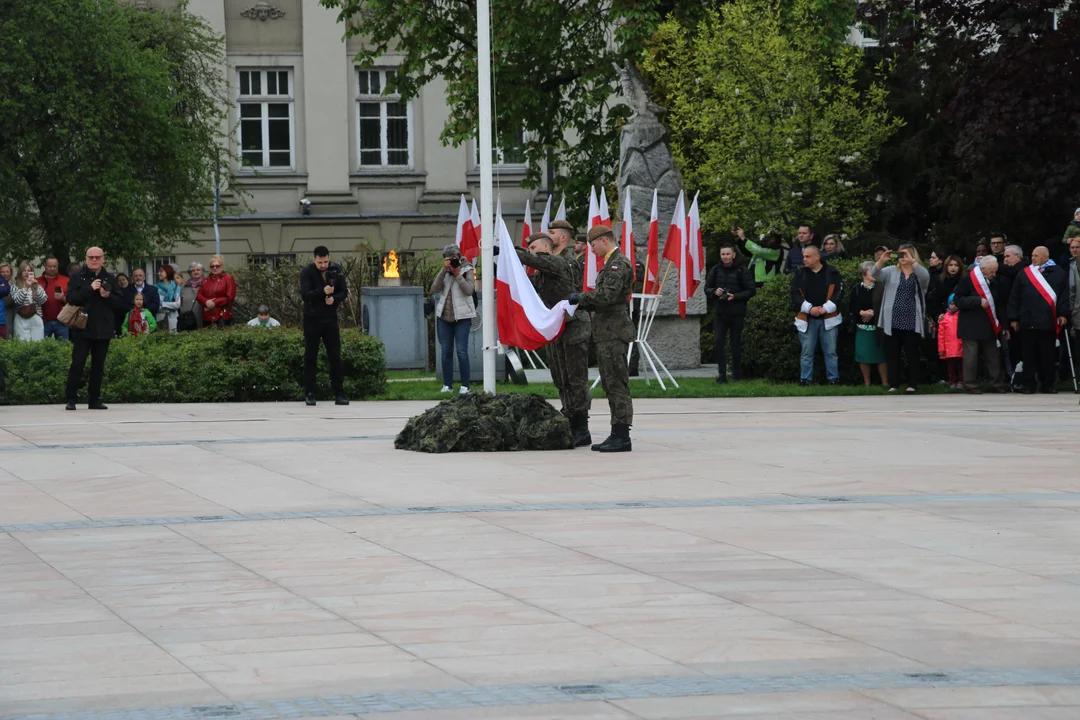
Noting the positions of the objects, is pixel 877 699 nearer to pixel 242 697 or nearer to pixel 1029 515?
pixel 242 697

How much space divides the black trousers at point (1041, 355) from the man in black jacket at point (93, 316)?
11.2m

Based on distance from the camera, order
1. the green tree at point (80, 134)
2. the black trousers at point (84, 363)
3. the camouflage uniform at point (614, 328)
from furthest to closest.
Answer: the green tree at point (80, 134)
the black trousers at point (84, 363)
the camouflage uniform at point (614, 328)

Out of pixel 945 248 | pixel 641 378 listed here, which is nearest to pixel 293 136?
pixel 945 248

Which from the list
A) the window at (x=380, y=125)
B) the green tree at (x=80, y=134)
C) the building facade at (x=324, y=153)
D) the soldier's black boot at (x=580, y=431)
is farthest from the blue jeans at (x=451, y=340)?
the window at (x=380, y=125)

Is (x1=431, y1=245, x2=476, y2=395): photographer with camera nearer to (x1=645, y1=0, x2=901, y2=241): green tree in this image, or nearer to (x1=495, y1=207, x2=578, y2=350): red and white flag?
(x1=495, y1=207, x2=578, y2=350): red and white flag

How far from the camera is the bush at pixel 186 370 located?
66.9 ft

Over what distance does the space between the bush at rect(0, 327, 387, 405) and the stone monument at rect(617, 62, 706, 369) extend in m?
5.42

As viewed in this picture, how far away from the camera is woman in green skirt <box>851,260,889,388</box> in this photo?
22317 mm

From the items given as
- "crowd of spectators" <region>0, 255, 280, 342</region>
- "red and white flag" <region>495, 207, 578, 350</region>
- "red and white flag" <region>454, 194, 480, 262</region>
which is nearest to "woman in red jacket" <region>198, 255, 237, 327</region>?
"crowd of spectators" <region>0, 255, 280, 342</region>

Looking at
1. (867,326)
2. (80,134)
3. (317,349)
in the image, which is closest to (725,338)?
(867,326)

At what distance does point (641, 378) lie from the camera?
23.9m

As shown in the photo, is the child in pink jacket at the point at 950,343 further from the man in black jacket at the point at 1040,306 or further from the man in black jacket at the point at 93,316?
the man in black jacket at the point at 93,316

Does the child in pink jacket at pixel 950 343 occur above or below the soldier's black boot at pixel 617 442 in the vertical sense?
above

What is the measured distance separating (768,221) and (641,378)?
9592mm
